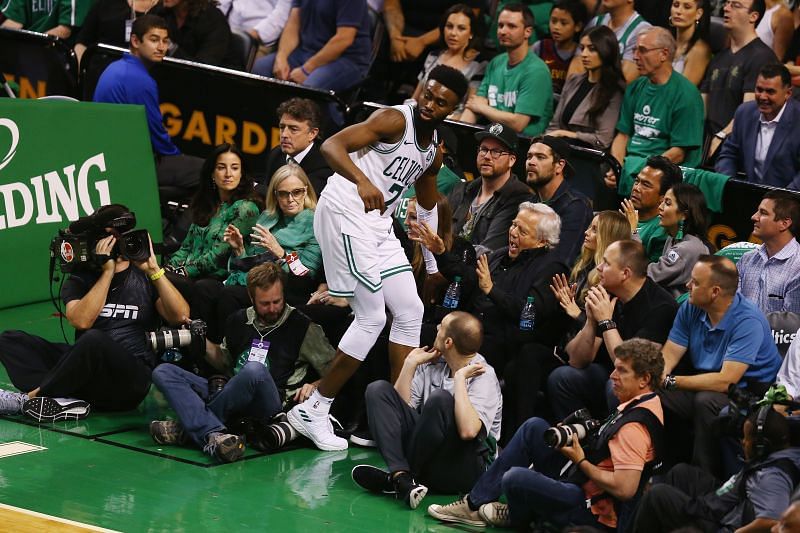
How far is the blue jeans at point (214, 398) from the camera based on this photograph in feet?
26.6

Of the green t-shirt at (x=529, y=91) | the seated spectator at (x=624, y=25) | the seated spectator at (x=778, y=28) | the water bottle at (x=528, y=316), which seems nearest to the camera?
the water bottle at (x=528, y=316)

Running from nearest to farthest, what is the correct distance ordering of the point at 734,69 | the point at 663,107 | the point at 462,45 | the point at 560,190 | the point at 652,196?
the point at 652,196 < the point at 560,190 < the point at 663,107 < the point at 734,69 < the point at 462,45

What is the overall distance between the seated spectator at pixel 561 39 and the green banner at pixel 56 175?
3639mm

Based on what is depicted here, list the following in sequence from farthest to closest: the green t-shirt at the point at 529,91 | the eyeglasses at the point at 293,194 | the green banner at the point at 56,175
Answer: the green t-shirt at the point at 529,91 → the green banner at the point at 56,175 → the eyeglasses at the point at 293,194

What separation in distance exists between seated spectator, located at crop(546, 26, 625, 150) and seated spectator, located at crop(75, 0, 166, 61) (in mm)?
5089

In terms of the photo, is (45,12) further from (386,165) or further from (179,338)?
(386,165)

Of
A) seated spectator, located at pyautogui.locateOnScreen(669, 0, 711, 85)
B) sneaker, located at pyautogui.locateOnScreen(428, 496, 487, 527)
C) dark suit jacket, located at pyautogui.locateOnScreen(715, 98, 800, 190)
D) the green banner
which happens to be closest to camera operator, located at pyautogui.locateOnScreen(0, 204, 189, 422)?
the green banner

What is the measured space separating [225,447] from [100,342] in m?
1.13

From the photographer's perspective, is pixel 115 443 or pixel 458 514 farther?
pixel 115 443

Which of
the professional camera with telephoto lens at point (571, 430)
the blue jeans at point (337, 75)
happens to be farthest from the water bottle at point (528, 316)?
the blue jeans at point (337, 75)

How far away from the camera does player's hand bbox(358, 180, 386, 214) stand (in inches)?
296

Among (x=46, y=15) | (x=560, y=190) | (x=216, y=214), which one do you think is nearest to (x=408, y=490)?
(x=560, y=190)

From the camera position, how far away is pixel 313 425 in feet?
27.3

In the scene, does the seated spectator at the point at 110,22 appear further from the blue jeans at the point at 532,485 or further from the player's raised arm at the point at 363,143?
the blue jeans at the point at 532,485
